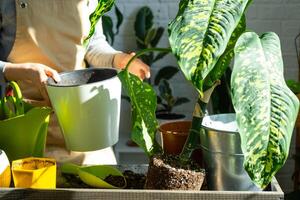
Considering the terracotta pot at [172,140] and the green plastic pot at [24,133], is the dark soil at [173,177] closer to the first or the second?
the terracotta pot at [172,140]

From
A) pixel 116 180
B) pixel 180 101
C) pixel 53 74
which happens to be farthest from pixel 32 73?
pixel 180 101

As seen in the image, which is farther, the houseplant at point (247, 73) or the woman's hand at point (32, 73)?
the woman's hand at point (32, 73)

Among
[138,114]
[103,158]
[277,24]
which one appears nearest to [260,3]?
[277,24]

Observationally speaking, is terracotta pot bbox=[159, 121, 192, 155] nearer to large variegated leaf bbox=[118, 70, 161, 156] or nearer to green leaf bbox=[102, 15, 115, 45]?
large variegated leaf bbox=[118, 70, 161, 156]

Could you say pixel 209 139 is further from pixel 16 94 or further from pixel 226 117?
pixel 16 94

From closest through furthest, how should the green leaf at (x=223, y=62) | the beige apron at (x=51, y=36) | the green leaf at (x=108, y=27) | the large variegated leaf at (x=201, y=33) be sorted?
the large variegated leaf at (x=201, y=33), the green leaf at (x=223, y=62), the beige apron at (x=51, y=36), the green leaf at (x=108, y=27)

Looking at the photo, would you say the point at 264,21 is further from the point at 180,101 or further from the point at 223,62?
the point at 223,62

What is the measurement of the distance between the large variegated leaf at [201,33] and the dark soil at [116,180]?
1.09 ft

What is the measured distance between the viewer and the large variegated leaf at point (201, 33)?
703mm

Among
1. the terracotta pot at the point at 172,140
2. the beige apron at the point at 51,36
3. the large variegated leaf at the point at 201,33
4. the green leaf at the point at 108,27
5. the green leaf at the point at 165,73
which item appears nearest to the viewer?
the large variegated leaf at the point at 201,33

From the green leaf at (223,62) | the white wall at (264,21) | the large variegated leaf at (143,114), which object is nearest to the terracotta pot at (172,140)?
the large variegated leaf at (143,114)

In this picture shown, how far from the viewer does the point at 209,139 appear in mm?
891

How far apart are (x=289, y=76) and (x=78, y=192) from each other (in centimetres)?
216

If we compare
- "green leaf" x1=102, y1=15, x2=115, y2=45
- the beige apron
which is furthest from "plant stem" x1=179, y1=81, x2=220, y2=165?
"green leaf" x1=102, y1=15, x2=115, y2=45
